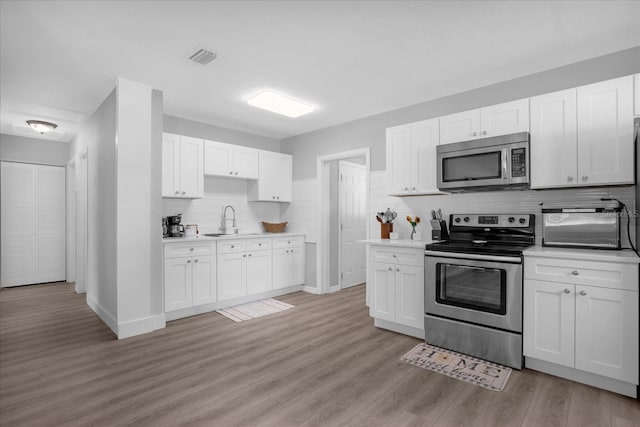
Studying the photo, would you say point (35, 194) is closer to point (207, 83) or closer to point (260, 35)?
point (207, 83)

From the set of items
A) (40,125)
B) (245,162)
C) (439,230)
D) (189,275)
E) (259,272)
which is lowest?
(259,272)

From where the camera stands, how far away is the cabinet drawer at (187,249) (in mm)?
3807

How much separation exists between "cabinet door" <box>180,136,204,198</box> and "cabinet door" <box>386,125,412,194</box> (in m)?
2.48

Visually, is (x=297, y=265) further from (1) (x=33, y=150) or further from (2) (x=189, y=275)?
(1) (x=33, y=150)

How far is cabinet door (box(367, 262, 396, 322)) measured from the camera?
3471 mm

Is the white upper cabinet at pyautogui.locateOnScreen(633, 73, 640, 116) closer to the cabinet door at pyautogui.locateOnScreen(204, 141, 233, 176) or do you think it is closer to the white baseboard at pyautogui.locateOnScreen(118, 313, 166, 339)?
the cabinet door at pyautogui.locateOnScreen(204, 141, 233, 176)

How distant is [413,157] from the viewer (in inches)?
144

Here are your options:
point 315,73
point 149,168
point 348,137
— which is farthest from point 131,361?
point 348,137

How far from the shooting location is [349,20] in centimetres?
239

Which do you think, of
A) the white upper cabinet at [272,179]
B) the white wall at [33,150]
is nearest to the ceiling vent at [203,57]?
the white upper cabinet at [272,179]

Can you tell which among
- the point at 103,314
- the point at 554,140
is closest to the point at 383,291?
the point at 554,140

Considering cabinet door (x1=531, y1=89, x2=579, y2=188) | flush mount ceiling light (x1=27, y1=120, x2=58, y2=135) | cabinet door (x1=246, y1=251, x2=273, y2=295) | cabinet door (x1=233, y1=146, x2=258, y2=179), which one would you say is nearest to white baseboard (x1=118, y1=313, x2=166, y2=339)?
cabinet door (x1=246, y1=251, x2=273, y2=295)

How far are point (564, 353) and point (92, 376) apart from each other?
11.8 ft

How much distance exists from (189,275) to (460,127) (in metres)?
3.45
